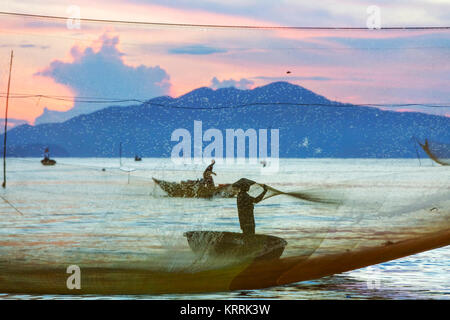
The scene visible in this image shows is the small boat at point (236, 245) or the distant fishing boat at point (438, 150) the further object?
the distant fishing boat at point (438, 150)

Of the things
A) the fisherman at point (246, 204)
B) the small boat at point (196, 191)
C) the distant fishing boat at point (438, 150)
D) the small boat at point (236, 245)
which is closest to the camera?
the small boat at point (236, 245)

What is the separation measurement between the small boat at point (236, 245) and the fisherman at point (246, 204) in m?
0.16

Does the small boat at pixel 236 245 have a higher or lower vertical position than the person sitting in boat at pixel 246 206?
lower

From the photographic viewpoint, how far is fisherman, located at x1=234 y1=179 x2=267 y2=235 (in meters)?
7.85

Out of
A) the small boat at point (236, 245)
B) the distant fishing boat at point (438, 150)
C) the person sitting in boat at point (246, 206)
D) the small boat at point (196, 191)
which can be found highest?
the distant fishing boat at point (438, 150)

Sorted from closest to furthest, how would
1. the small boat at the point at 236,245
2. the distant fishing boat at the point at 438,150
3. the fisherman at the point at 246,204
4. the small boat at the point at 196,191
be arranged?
1. the small boat at the point at 236,245
2. the fisherman at the point at 246,204
3. the distant fishing boat at the point at 438,150
4. the small boat at the point at 196,191

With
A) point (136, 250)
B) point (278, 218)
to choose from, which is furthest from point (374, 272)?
point (278, 218)

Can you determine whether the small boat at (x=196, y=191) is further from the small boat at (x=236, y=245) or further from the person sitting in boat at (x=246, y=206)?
the small boat at (x=236, y=245)

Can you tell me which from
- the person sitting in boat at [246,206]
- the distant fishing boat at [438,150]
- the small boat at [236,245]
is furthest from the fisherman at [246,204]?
the distant fishing boat at [438,150]

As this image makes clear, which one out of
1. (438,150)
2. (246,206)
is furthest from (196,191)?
(246,206)

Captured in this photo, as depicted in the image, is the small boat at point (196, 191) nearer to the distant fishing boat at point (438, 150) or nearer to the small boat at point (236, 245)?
the small boat at point (236, 245)

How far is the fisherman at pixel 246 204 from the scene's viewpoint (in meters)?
7.85
